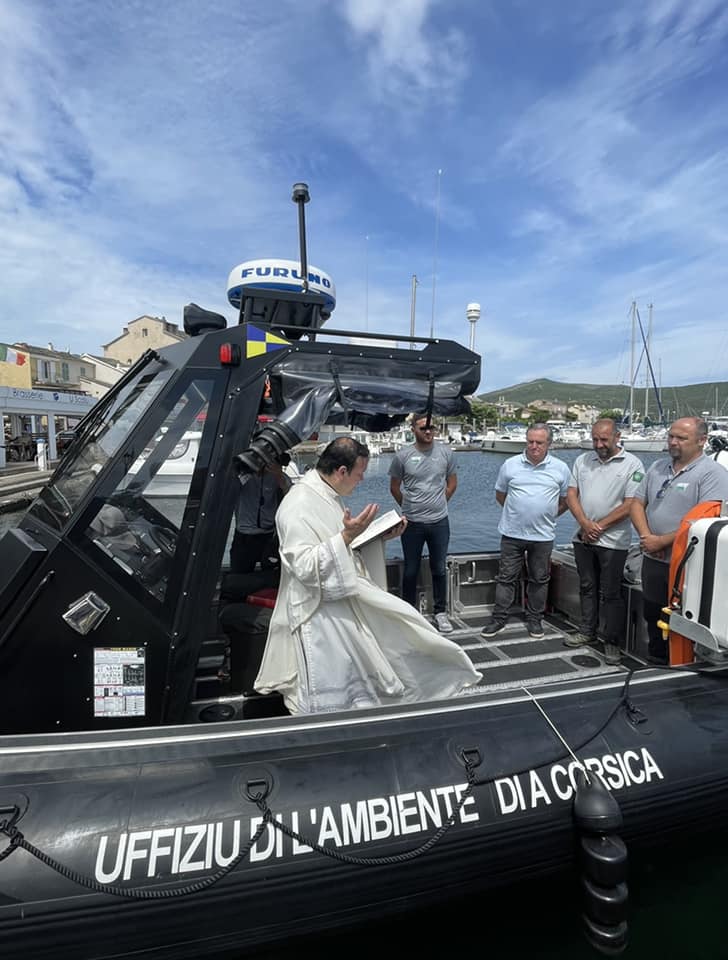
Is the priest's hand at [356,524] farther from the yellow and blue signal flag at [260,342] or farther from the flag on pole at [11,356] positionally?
the flag on pole at [11,356]

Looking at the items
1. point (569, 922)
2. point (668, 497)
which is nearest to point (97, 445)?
point (569, 922)

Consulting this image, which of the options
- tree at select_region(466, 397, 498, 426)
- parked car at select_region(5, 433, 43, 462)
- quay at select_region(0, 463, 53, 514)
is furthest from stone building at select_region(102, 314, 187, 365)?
tree at select_region(466, 397, 498, 426)

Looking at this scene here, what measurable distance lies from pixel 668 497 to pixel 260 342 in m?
2.47

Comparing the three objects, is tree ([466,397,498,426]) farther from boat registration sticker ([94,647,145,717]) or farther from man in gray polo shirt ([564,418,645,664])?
boat registration sticker ([94,647,145,717])

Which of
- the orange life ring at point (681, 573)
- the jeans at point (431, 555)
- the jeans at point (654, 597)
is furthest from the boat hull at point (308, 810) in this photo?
the jeans at point (431, 555)

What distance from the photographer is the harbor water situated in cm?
228

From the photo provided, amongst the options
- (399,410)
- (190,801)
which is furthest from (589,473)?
(190,801)

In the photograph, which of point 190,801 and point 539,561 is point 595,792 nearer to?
point 190,801

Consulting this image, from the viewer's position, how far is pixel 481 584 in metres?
4.54

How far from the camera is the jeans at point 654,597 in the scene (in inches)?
129

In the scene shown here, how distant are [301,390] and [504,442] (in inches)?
2332

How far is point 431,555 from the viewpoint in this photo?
3971mm

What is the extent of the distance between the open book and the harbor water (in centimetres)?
137

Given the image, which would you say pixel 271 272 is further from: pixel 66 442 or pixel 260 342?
pixel 66 442
